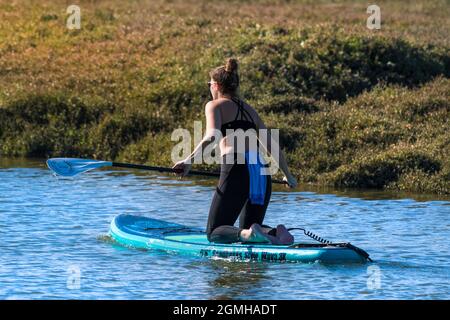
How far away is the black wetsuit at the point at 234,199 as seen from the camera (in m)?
12.3

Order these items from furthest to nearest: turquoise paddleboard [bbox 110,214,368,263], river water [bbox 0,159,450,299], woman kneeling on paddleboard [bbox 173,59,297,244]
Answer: turquoise paddleboard [bbox 110,214,368,263]
woman kneeling on paddleboard [bbox 173,59,297,244]
river water [bbox 0,159,450,299]

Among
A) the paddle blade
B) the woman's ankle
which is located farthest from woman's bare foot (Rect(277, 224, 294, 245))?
the paddle blade

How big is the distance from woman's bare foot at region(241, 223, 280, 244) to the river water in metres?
0.30

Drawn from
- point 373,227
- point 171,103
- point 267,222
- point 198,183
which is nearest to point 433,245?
point 373,227

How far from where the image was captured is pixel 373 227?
1535 centimetres

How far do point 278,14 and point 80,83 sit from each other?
9.66 meters

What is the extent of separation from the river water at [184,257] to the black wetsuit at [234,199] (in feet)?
1.43

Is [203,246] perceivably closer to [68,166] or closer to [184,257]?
[184,257]

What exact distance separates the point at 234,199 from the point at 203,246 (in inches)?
39.2

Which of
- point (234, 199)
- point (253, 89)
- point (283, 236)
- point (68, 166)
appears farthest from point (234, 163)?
point (253, 89)

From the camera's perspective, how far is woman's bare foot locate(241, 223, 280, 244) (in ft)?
40.5

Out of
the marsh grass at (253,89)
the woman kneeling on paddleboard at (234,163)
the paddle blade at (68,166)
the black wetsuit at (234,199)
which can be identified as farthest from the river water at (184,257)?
the marsh grass at (253,89)

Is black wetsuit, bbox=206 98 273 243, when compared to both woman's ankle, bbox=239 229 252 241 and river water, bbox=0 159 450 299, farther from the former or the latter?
river water, bbox=0 159 450 299
